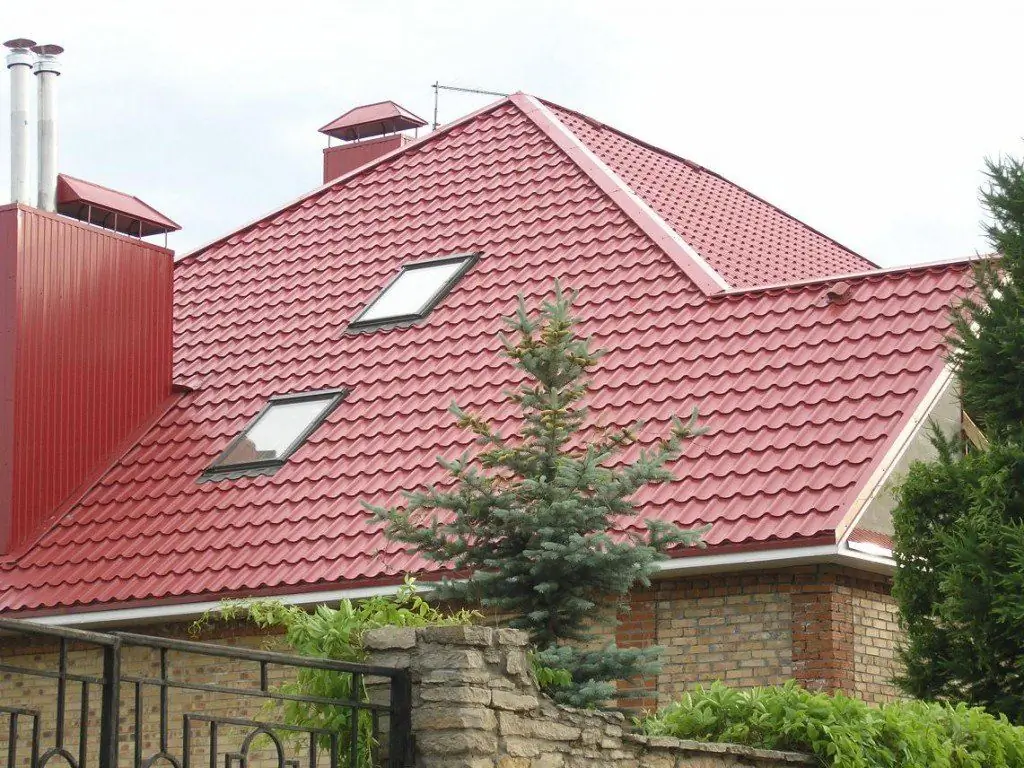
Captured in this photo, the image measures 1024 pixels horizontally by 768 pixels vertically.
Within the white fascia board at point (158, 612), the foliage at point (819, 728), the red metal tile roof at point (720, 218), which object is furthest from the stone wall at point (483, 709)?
the red metal tile roof at point (720, 218)

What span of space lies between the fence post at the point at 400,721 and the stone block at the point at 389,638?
0.15m

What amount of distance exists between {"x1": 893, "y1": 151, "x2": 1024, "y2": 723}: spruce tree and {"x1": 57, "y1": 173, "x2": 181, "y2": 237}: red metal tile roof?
9.25 m

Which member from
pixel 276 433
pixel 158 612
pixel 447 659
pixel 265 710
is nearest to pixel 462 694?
pixel 447 659

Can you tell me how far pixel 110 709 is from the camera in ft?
23.0

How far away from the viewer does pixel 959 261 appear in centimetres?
1445

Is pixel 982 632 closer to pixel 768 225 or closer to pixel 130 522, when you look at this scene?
pixel 130 522

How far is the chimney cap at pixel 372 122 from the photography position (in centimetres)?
2362

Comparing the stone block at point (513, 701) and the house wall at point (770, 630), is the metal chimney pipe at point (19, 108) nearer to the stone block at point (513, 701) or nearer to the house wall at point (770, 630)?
the house wall at point (770, 630)

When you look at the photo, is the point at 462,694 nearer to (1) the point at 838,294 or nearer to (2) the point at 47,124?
(1) the point at 838,294

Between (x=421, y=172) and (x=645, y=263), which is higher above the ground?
(x=421, y=172)

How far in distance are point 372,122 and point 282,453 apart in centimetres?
931

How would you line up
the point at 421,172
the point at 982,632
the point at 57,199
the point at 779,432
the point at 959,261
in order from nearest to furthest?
the point at 982,632 < the point at 779,432 < the point at 959,261 < the point at 57,199 < the point at 421,172

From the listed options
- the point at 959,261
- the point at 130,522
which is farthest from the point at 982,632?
the point at 130,522

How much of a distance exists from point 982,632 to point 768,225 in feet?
33.0
